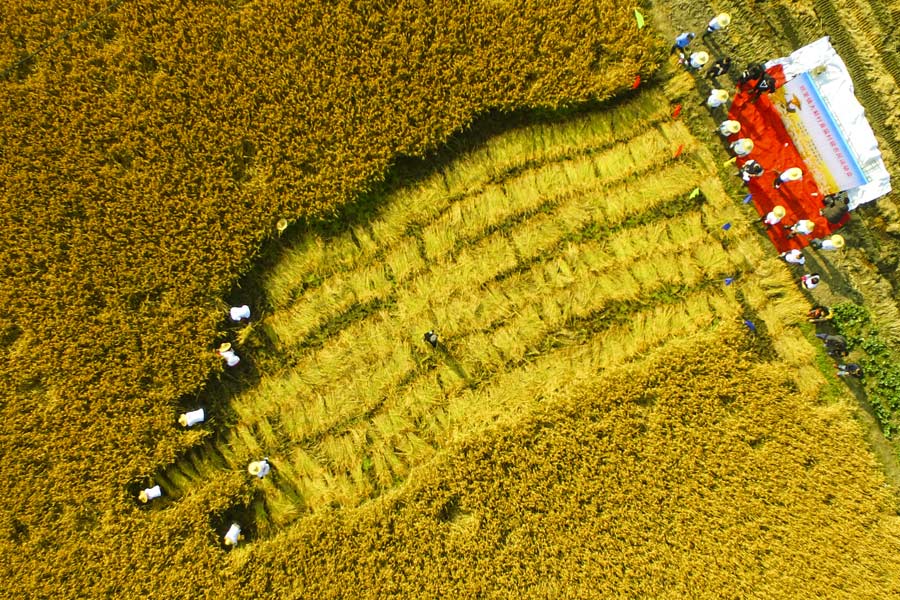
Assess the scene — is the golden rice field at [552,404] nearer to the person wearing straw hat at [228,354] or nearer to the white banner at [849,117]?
the person wearing straw hat at [228,354]

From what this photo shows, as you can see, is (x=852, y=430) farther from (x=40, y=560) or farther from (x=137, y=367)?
(x=40, y=560)

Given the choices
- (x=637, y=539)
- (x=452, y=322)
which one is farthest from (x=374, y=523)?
(x=637, y=539)

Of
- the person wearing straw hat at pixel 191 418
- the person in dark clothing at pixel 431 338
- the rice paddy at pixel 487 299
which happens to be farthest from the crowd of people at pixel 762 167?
the person wearing straw hat at pixel 191 418

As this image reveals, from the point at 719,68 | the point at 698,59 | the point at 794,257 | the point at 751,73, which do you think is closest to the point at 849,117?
the point at 751,73

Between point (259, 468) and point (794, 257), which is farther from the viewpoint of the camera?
point (794, 257)

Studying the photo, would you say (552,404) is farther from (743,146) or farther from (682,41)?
(682,41)

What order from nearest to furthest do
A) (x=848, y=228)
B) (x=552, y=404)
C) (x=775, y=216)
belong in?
(x=552, y=404) → (x=775, y=216) → (x=848, y=228)
